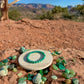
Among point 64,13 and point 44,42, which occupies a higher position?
point 64,13

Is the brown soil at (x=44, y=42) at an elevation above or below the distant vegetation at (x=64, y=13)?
below

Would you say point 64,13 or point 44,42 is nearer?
point 44,42

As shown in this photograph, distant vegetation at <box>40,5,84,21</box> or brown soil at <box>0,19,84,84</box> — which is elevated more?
distant vegetation at <box>40,5,84,21</box>

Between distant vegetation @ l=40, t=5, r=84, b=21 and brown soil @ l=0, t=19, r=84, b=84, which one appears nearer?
brown soil @ l=0, t=19, r=84, b=84

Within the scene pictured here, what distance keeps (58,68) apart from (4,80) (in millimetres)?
1128

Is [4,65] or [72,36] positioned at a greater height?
[72,36]

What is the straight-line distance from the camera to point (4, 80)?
1.75m

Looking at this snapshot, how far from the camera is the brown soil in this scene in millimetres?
1961

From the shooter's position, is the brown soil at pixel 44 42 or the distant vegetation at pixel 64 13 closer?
the brown soil at pixel 44 42

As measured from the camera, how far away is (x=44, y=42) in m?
3.79

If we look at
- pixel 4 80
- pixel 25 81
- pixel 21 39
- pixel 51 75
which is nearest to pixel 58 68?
pixel 51 75

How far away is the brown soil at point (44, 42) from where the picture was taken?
6.43 feet

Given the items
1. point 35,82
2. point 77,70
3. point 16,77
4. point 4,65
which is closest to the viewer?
point 35,82

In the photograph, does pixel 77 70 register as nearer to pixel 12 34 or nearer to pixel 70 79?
pixel 70 79
